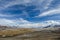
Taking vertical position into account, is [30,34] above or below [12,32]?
below

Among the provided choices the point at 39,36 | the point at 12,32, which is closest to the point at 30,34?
the point at 39,36

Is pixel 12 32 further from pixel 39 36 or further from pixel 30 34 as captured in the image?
pixel 39 36

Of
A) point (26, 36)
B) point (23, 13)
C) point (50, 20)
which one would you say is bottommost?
point (26, 36)

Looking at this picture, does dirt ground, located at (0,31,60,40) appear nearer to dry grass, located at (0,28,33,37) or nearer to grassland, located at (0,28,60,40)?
grassland, located at (0,28,60,40)

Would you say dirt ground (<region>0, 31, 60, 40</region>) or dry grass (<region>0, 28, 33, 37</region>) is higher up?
dry grass (<region>0, 28, 33, 37</region>)

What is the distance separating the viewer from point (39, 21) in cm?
592

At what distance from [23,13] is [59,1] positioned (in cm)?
132

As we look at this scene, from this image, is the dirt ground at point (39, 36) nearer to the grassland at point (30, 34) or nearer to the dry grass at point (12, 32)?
the grassland at point (30, 34)

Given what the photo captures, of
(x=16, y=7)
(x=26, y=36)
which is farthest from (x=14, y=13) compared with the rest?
(x=26, y=36)

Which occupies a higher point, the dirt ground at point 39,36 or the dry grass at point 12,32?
the dry grass at point 12,32

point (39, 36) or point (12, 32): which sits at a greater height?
point (12, 32)

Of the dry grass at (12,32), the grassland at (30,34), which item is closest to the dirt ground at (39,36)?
the grassland at (30,34)

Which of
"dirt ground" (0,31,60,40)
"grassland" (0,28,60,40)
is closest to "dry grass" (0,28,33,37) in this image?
"grassland" (0,28,60,40)

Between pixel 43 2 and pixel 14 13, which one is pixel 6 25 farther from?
pixel 43 2
